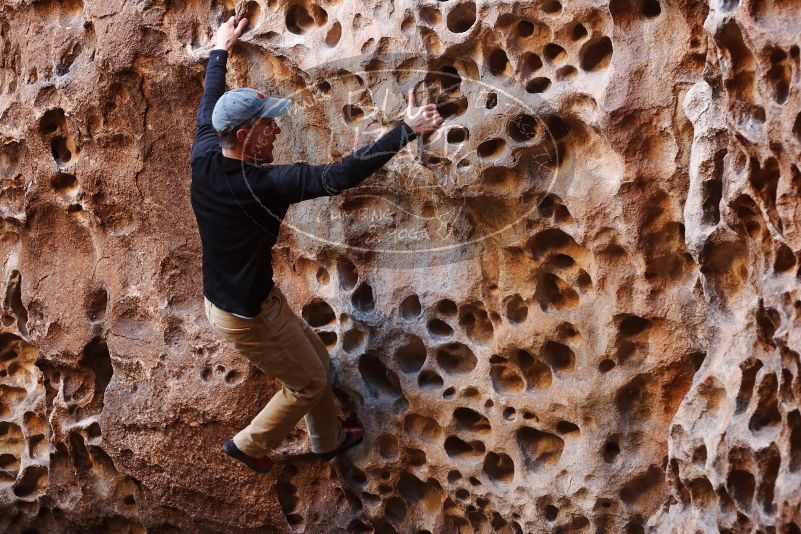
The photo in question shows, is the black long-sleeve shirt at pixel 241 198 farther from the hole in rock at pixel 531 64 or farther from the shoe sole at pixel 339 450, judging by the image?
the shoe sole at pixel 339 450

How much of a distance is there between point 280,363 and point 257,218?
0.56 metres

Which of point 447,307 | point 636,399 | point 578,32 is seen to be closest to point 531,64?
point 578,32

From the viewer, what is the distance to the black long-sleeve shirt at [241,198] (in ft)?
11.6

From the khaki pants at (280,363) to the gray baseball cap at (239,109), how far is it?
2.04 feet

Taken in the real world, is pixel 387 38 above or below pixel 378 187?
above

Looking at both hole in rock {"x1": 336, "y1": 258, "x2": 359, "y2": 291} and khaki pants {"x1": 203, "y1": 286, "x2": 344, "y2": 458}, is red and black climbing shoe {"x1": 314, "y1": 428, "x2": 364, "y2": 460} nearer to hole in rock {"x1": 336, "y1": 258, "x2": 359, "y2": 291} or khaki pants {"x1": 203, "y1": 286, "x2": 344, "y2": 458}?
khaki pants {"x1": 203, "y1": 286, "x2": 344, "y2": 458}

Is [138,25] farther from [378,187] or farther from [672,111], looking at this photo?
[672,111]

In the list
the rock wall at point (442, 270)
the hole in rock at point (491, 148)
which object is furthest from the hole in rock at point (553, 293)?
the hole in rock at point (491, 148)

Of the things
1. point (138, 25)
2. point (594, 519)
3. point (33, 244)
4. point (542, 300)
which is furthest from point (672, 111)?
point (33, 244)

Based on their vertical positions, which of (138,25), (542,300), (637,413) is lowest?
(637,413)

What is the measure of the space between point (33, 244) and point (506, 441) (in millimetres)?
2303

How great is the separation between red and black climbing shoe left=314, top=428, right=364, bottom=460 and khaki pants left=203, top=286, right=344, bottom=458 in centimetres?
13

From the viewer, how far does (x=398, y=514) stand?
4.43 meters

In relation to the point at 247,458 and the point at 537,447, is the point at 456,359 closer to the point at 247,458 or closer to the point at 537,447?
the point at 537,447
